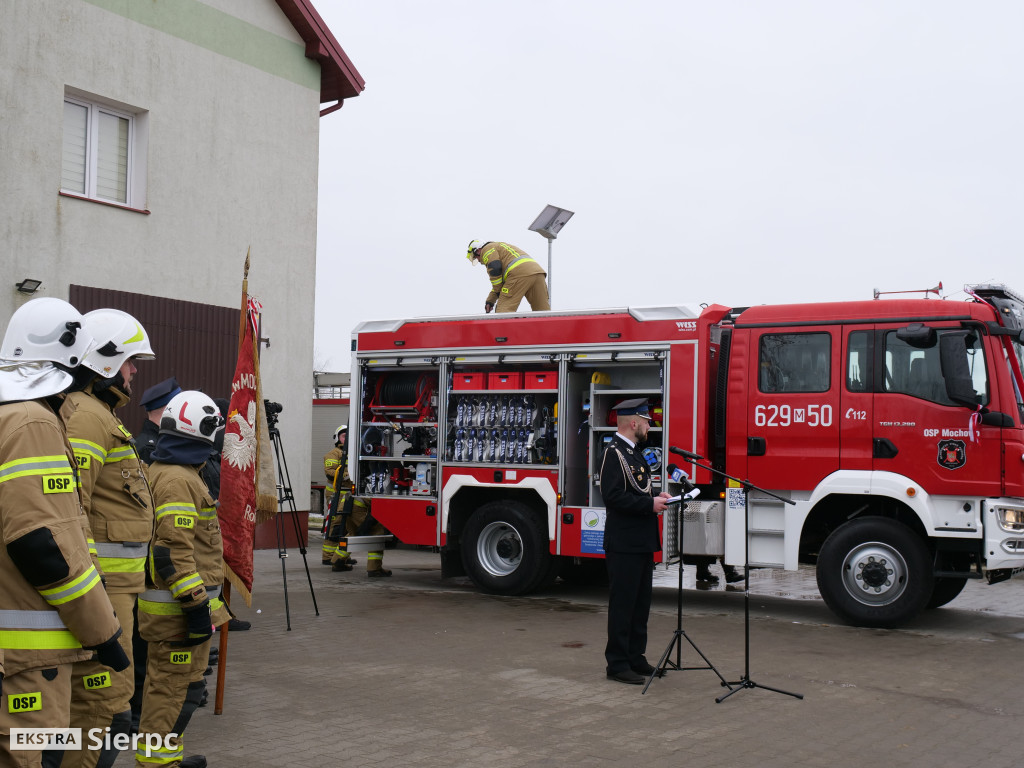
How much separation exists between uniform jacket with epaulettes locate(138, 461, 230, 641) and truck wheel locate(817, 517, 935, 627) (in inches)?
263

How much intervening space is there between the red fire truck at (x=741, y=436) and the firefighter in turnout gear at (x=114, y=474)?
17.0ft

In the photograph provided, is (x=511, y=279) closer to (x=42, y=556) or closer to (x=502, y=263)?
(x=502, y=263)

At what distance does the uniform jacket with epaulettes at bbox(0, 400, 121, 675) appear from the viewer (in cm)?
323

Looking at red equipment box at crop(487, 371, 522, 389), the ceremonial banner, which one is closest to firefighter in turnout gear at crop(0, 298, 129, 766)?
the ceremonial banner

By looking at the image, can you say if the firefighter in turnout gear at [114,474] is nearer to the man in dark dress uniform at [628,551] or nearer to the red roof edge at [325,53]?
the man in dark dress uniform at [628,551]

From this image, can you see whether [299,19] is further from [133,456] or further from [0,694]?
[0,694]

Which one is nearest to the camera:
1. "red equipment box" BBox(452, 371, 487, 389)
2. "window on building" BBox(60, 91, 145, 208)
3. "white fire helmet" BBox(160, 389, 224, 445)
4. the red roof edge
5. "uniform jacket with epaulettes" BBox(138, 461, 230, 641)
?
"uniform jacket with epaulettes" BBox(138, 461, 230, 641)

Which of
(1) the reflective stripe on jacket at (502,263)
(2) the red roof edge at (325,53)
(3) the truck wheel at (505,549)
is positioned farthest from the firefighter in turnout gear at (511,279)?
(2) the red roof edge at (325,53)

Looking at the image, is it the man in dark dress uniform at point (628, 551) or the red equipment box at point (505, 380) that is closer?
the man in dark dress uniform at point (628, 551)

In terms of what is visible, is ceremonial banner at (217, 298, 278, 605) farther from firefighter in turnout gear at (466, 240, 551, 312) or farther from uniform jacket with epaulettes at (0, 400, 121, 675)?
firefighter in turnout gear at (466, 240, 551, 312)

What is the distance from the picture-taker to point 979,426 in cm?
956

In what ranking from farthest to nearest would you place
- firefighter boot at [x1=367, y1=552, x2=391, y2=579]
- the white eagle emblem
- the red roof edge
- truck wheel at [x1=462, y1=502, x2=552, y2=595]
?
1. the red roof edge
2. firefighter boot at [x1=367, y1=552, x2=391, y2=579]
3. truck wheel at [x1=462, y1=502, x2=552, y2=595]
4. the white eagle emblem

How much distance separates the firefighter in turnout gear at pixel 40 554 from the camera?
3.25m

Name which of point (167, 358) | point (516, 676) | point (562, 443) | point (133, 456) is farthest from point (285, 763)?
point (167, 358)
